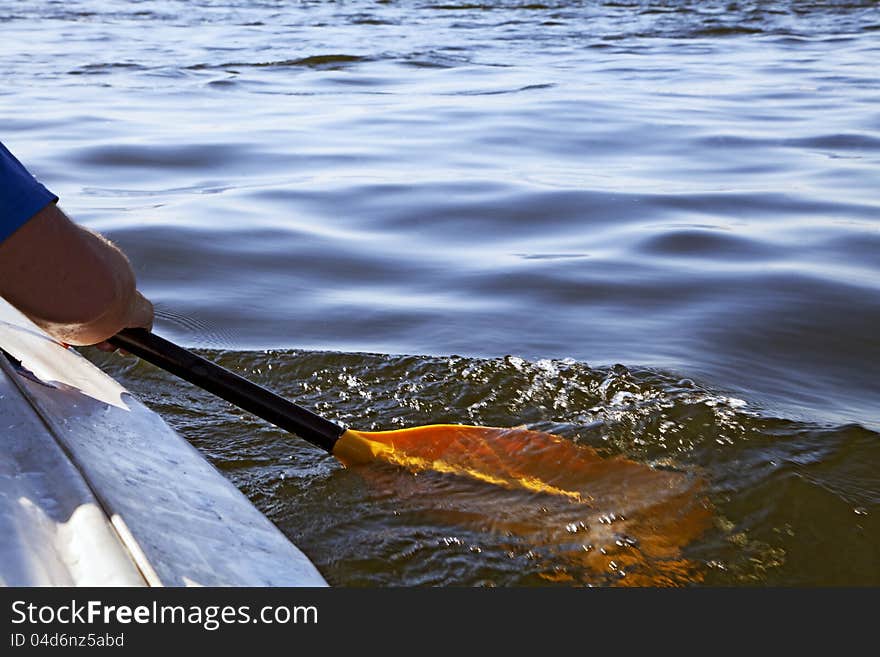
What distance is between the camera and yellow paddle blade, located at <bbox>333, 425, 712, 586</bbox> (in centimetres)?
271

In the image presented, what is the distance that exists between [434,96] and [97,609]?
794 cm

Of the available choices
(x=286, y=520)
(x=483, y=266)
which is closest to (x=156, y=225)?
(x=483, y=266)

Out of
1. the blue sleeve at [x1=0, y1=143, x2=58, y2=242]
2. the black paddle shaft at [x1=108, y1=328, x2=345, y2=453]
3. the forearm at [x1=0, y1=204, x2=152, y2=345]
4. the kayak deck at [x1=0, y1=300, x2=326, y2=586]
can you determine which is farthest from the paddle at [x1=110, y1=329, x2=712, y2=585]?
the blue sleeve at [x1=0, y1=143, x2=58, y2=242]

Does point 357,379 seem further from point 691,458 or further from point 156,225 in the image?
point 156,225

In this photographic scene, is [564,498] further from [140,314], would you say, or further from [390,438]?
[140,314]

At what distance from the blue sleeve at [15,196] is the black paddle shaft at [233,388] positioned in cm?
82

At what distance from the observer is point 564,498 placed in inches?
117

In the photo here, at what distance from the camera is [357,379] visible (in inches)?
146

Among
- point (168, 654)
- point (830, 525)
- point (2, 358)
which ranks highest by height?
point (2, 358)

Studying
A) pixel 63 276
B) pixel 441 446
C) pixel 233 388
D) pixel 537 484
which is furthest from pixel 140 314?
pixel 537 484

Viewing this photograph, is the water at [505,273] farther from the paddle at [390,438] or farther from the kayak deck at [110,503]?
the kayak deck at [110,503]

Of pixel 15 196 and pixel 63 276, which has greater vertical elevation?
pixel 15 196

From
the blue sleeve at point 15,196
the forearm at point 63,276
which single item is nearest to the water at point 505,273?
the forearm at point 63,276

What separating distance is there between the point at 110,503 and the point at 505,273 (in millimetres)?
2983
